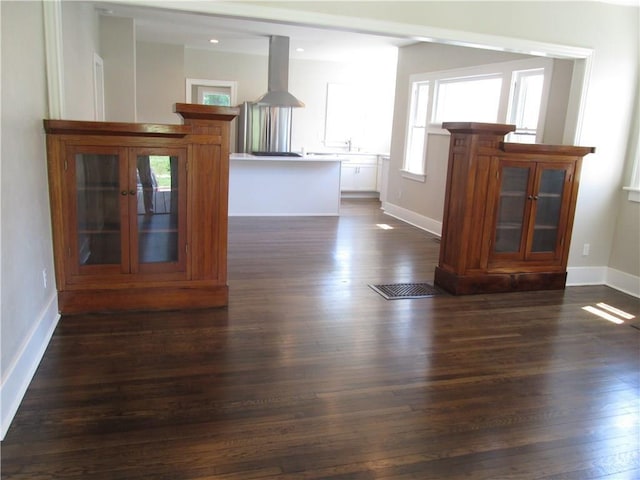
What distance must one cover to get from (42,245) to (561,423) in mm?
3035

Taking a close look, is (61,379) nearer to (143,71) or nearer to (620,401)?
(620,401)

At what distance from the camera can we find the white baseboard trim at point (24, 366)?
7.40 feet

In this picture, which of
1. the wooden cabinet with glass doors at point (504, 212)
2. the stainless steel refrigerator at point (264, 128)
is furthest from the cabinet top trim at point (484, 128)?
the stainless steel refrigerator at point (264, 128)

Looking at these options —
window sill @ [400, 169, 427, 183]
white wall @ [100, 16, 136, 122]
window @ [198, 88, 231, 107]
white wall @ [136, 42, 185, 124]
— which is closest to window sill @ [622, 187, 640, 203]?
window sill @ [400, 169, 427, 183]

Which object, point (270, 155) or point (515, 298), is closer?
point (515, 298)

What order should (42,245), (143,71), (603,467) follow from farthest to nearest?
(143,71) < (42,245) < (603,467)

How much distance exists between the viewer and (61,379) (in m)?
2.70

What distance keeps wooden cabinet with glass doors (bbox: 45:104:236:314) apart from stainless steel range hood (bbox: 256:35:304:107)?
4233 millimetres

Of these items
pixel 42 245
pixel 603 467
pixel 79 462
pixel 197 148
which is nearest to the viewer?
pixel 79 462

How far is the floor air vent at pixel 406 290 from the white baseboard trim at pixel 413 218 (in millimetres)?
2404

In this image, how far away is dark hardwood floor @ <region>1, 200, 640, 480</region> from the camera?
216 cm

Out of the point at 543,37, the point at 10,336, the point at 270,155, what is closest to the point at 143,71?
the point at 270,155

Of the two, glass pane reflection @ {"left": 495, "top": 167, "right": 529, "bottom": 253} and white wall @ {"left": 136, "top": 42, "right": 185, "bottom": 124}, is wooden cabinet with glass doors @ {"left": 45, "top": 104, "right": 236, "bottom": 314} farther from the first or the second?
white wall @ {"left": 136, "top": 42, "right": 185, "bottom": 124}

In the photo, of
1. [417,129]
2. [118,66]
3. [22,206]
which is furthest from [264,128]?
[22,206]
